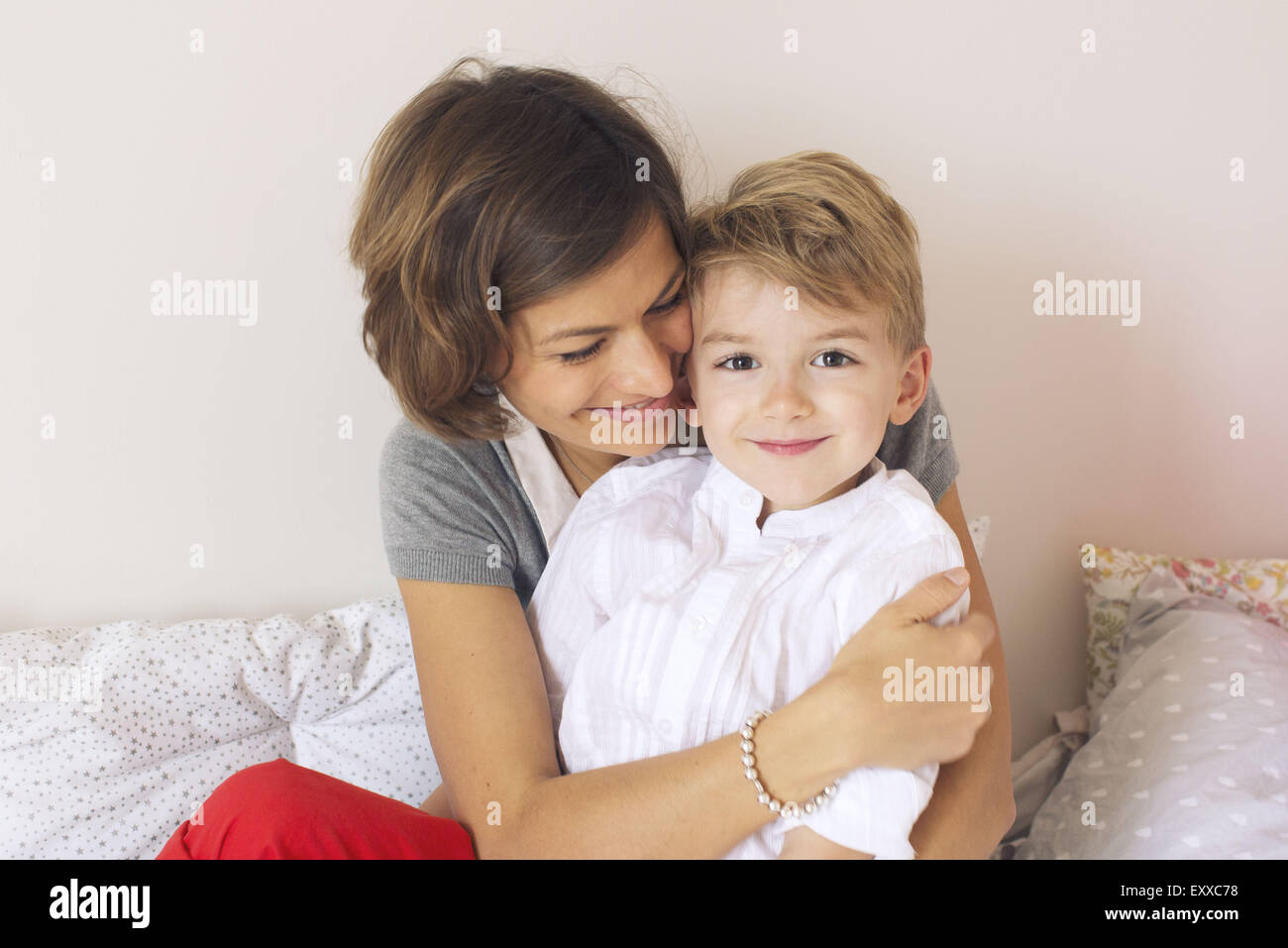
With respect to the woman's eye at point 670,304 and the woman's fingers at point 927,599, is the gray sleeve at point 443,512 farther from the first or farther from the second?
the woman's fingers at point 927,599

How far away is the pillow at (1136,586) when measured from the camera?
1998 millimetres

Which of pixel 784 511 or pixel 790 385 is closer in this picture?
pixel 790 385

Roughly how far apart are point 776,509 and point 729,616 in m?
0.19

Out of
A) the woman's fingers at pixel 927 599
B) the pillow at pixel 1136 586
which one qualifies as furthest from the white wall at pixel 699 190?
the woman's fingers at pixel 927 599

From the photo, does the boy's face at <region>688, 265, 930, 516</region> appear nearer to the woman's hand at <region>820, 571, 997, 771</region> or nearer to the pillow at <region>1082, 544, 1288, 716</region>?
the woman's hand at <region>820, 571, 997, 771</region>

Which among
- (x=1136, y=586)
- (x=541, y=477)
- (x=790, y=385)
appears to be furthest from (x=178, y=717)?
(x=1136, y=586)

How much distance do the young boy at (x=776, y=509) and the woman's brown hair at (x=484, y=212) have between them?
15 centimetres

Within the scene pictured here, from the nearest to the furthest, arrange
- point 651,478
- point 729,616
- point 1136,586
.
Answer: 1. point 729,616
2. point 651,478
3. point 1136,586

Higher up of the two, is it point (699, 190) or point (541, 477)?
point (699, 190)

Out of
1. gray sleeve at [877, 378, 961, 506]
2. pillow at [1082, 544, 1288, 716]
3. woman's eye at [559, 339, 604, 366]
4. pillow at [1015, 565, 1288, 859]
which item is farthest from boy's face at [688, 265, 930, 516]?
pillow at [1082, 544, 1288, 716]

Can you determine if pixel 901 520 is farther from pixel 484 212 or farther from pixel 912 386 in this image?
pixel 484 212

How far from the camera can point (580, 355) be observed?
1.32 meters
